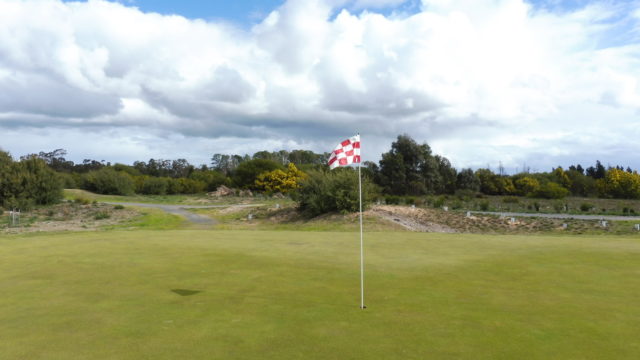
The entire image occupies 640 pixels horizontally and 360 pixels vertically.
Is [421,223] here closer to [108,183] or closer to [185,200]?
[185,200]

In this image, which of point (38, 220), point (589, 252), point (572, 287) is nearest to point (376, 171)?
point (38, 220)

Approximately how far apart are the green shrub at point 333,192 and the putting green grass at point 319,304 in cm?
1729

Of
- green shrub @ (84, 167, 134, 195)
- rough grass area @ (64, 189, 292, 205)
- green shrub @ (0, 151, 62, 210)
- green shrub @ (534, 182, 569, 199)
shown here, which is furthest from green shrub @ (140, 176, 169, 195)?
green shrub @ (534, 182, 569, 199)

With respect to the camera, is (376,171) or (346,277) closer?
(346,277)

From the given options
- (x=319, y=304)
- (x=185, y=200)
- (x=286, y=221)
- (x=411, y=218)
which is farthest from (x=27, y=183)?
(x=319, y=304)

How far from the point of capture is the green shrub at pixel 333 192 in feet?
110

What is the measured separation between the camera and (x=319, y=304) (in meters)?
8.98

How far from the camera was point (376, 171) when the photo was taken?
75625 mm

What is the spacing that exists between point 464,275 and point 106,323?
8278mm

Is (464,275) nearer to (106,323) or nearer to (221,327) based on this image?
(221,327)

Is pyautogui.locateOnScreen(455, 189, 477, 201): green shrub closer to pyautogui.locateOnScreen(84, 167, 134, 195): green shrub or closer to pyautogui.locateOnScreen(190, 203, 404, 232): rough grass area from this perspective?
pyautogui.locateOnScreen(190, 203, 404, 232): rough grass area

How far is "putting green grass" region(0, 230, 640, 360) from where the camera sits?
262 inches

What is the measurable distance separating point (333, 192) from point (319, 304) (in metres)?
25.2

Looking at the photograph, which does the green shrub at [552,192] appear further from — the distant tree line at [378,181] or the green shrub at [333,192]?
the green shrub at [333,192]
